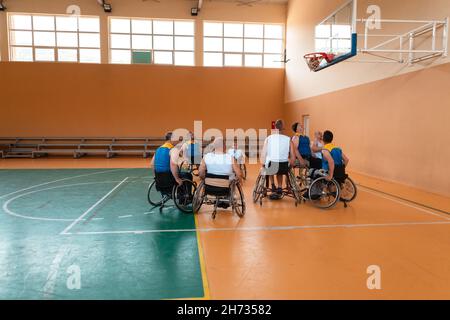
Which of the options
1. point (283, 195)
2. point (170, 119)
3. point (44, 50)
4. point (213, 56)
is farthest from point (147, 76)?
point (283, 195)

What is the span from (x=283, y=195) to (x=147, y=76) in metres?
8.69

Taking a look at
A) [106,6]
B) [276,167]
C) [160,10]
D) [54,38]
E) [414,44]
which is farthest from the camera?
[160,10]

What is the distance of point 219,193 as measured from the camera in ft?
13.9

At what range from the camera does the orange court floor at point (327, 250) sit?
2.44 m

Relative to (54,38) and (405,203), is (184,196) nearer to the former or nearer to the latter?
(405,203)

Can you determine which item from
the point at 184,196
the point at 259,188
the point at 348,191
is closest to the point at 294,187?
the point at 259,188

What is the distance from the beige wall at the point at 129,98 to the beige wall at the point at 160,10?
2.59ft

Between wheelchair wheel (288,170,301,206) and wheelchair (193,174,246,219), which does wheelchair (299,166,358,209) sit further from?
wheelchair (193,174,246,219)

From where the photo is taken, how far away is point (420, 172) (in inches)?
237

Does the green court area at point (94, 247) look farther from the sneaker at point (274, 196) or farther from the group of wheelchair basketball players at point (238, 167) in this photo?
the sneaker at point (274, 196)

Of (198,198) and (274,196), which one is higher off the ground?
(198,198)

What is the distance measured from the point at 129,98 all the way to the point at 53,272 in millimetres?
10473

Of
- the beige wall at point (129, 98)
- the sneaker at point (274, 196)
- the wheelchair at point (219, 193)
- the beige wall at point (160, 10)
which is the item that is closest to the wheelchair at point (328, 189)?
the sneaker at point (274, 196)
